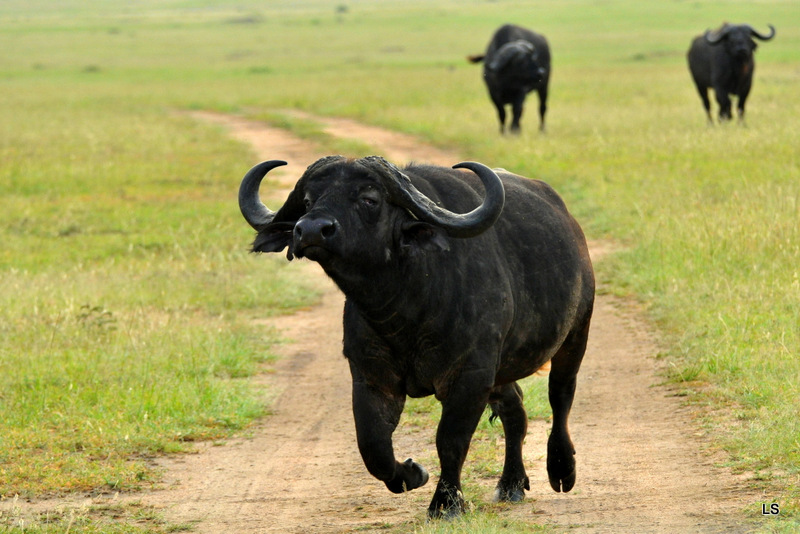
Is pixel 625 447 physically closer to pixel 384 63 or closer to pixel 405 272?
pixel 405 272

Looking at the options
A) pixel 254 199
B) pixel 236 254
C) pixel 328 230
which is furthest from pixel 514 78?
pixel 328 230

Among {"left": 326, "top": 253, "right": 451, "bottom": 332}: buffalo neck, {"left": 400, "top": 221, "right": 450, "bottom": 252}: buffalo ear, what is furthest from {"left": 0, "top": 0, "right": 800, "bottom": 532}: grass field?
{"left": 400, "top": 221, "right": 450, "bottom": 252}: buffalo ear

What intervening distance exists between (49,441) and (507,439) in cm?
263

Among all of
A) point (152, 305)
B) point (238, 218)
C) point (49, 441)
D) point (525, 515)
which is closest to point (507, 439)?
point (525, 515)

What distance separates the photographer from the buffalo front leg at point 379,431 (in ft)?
16.2

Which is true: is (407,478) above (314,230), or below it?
below

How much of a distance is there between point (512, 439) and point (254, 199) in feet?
5.53

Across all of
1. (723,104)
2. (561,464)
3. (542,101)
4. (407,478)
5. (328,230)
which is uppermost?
(328,230)

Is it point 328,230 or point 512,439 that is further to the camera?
point 512,439

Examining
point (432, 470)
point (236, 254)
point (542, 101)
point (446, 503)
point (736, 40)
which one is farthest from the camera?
point (542, 101)

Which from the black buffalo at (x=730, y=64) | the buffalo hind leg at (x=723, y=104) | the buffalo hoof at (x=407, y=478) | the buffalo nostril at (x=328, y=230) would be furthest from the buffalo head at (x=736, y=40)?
the buffalo nostril at (x=328, y=230)

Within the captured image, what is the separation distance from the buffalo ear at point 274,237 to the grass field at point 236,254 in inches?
62.0

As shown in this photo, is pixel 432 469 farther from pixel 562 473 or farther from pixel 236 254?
pixel 236 254

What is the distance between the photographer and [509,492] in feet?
18.5
